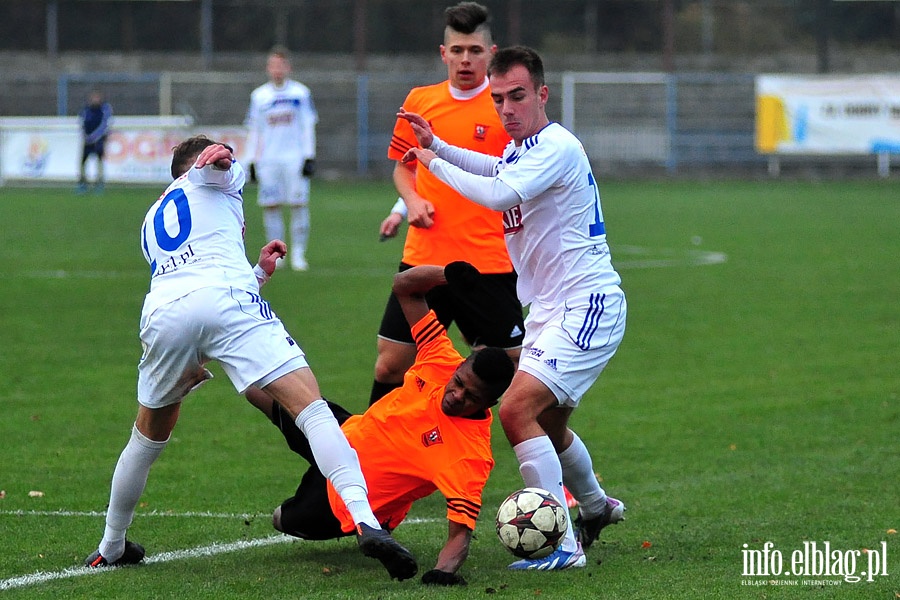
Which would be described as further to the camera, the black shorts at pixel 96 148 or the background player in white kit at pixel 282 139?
the black shorts at pixel 96 148

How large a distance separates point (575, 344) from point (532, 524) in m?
0.79

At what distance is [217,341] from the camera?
5332 mm

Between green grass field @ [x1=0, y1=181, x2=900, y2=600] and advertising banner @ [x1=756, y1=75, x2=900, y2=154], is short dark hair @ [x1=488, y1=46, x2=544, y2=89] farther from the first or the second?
advertising banner @ [x1=756, y1=75, x2=900, y2=154]

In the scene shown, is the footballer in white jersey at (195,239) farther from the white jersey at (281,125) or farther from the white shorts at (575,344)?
the white jersey at (281,125)

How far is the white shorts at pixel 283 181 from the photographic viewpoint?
681 inches

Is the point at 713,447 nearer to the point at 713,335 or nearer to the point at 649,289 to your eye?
the point at 713,335

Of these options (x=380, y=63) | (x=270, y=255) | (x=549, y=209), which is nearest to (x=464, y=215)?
(x=549, y=209)

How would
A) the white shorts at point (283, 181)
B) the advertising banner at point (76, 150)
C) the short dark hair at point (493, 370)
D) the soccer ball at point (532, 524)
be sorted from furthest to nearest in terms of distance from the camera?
1. the advertising banner at point (76, 150)
2. the white shorts at point (283, 181)
3. the short dark hair at point (493, 370)
4. the soccer ball at point (532, 524)

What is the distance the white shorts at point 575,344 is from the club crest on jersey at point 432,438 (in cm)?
45

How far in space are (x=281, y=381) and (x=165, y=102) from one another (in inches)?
1320

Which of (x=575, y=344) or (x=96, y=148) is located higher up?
(x=575, y=344)

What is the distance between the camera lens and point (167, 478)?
7.18 metres

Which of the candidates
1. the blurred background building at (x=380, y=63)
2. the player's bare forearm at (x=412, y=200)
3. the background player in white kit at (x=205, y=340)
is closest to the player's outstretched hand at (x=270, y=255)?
the background player in white kit at (x=205, y=340)

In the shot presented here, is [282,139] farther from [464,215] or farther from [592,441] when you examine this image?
[464,215]
